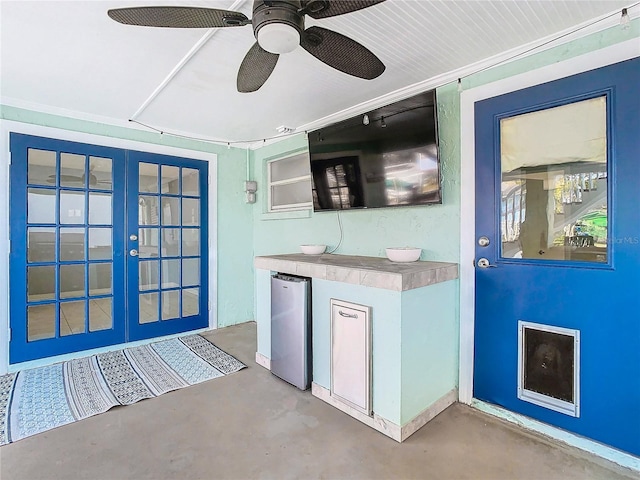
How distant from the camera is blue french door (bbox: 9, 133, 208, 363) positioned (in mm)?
2891

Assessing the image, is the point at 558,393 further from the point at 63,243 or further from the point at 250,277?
the point at 63,243

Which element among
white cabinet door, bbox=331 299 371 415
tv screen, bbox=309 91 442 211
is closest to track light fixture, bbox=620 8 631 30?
tv screen, bbox=309 91 442 211

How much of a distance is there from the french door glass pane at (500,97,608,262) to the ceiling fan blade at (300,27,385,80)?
1.09 m

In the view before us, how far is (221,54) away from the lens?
209 centimetres

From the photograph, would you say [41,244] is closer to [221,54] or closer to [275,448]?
[221,54]

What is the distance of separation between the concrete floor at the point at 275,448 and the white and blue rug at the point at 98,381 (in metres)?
0.15

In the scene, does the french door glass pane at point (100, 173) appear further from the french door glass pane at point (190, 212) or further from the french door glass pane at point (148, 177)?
the french door glass pane at point (190, 212)

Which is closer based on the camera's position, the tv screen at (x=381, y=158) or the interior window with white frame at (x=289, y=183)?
the tv screen at (x=381, y=158)

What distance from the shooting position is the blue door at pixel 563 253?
168cm

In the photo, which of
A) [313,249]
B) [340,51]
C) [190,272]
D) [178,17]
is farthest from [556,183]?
[190,272]

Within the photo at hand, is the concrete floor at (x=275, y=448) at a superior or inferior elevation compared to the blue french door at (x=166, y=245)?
inferior

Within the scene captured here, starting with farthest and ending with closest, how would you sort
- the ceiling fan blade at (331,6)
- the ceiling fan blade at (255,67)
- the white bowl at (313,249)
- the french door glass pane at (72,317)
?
the white bowl at (313,249)
the french door glass pane at (72,317)
the ceiling fan blade at (255,67)
the ceiling fan blade at (331,6)

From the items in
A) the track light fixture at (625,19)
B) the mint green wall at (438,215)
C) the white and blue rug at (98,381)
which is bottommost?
the white and blue rug at (98,381)

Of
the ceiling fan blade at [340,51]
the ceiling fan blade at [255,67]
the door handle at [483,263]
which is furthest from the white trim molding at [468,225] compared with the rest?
the ceiling fan blade at [255,67]
